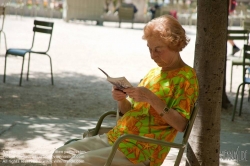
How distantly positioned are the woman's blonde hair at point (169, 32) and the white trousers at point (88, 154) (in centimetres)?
77

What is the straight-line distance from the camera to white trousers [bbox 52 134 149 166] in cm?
329

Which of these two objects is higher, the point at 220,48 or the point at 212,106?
the point at 220,48

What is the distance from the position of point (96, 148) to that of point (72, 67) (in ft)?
28.3

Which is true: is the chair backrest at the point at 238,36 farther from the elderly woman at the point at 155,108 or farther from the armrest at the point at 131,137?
the armrest at the point at 131,137

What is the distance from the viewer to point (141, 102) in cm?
345

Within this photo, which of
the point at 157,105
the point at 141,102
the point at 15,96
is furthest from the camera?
the point at 15,96

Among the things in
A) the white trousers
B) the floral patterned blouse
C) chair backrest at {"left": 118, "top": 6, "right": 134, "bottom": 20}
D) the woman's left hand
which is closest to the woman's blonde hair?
the floral patterned blouse

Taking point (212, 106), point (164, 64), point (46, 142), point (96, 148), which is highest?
point (164, 64)

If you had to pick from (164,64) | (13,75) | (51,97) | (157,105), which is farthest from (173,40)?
(13,75)

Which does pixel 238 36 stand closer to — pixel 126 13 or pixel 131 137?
pixel 131 137

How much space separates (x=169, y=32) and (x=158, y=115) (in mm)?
533

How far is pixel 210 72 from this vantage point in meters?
3.94

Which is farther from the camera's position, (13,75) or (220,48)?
(13,75)

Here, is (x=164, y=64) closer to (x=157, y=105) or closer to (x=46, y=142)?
(x=157, y=105)
